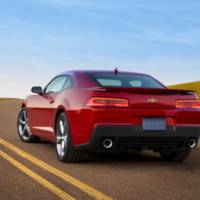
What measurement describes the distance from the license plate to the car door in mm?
1733

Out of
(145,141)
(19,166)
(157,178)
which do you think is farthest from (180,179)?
(19,166)

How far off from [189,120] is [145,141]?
0.74 m

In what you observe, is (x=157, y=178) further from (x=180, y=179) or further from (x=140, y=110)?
(x=140, y=110)

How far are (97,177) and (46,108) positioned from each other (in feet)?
8.98

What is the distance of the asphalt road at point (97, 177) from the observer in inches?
217

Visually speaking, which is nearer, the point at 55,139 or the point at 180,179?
the point at 180,179

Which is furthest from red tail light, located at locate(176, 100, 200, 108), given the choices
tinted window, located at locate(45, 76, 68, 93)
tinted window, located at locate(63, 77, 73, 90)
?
tinted window, located at locate(45, 76, 68, 93)

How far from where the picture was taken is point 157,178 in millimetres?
6660

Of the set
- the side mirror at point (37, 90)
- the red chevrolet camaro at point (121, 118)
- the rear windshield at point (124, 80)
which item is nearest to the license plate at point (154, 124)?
the red chevrolet camaro at point (121, 118)

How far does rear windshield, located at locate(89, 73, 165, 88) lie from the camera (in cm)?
812

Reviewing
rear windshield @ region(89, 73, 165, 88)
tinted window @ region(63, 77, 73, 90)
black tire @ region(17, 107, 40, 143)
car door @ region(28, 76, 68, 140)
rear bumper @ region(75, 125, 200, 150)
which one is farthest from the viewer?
black tire @ region(17, 107, 40, 143)

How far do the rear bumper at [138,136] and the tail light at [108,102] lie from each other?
0.29 metres

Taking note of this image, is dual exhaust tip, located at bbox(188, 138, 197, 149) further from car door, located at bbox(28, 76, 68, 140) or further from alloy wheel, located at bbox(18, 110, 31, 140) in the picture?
alloy wheel, located at bbox(18, 110, 31, 140)

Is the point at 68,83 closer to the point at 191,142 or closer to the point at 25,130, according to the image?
the point at 191,142
